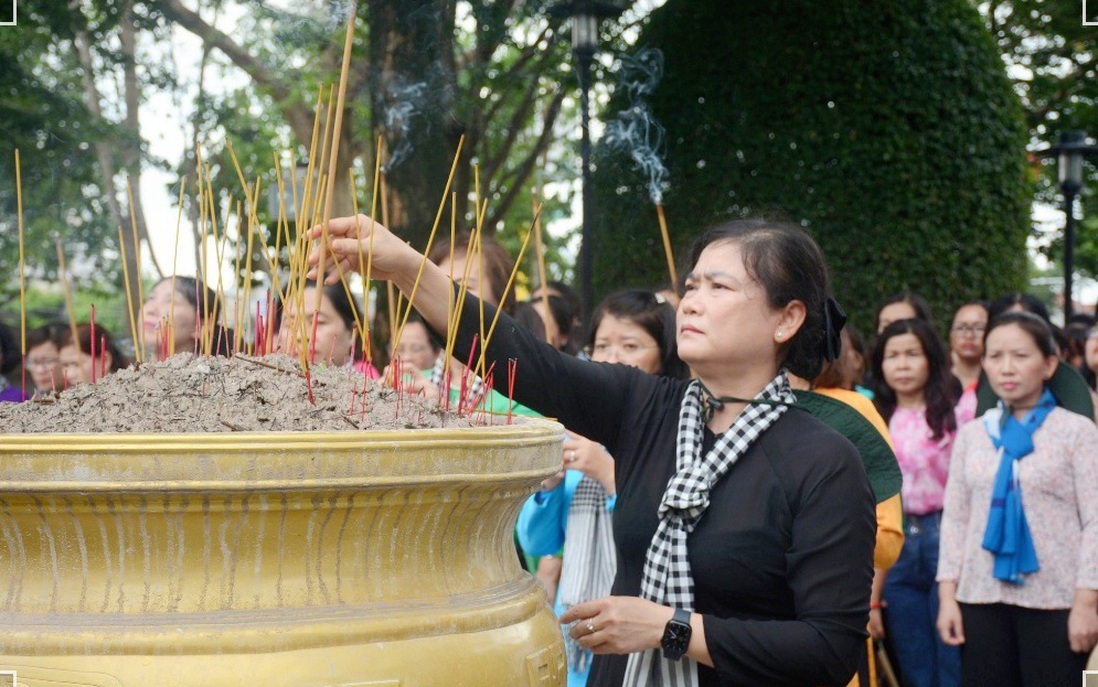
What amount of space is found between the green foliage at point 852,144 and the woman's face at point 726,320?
513 cm

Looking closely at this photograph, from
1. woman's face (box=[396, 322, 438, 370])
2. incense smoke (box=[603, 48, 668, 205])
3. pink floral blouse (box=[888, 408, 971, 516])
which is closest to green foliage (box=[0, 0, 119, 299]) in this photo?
incense smoke (box=[603, 48, 668, 205])

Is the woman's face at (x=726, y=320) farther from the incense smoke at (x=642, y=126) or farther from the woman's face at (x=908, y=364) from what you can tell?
the incense smoke at (x=642, y=126)

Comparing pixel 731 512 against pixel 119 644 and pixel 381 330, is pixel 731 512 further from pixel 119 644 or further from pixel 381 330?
pixel 381 330

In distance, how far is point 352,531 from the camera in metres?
1.38

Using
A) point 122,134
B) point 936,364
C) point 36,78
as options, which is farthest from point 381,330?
point 936,364

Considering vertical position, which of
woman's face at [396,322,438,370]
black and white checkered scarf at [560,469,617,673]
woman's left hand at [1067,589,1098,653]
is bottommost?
woman's left hand at [1067,589,1098,653]

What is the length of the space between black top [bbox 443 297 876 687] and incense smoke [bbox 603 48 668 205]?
553 centimetres

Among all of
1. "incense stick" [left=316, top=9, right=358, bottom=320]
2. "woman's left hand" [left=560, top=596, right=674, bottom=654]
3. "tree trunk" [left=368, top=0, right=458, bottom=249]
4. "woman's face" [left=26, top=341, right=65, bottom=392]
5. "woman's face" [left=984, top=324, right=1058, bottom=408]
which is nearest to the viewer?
"incense stick" [left=316, top=9, right=358, bottom=320]

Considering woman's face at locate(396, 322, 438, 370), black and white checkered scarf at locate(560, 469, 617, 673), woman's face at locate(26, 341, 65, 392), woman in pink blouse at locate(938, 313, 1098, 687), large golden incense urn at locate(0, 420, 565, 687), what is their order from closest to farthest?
large golden incense urn at locate(0, 420, 565, 687) < black and white checkered scarf at locate(560, 469, 617, 673) < woman in pink blouse at locate(938, 313, 1098, 687) < woman's face at locate(396, 322, 438, 370) < woman's face at locate(26, 341, 65, 392)

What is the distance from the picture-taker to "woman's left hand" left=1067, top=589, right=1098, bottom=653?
3.49 metres

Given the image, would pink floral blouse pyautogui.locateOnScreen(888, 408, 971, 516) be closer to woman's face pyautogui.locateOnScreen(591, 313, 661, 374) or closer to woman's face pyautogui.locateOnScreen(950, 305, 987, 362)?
woman's face pyautogui.locateOnScreen(950, 305, 987, 362)

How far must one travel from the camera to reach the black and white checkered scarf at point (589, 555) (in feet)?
10.4

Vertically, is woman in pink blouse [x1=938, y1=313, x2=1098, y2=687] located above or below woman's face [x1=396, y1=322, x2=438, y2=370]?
below

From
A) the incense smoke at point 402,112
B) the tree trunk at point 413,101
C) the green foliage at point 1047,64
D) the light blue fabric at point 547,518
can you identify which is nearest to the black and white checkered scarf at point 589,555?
the light blue fabric at point 547,518
